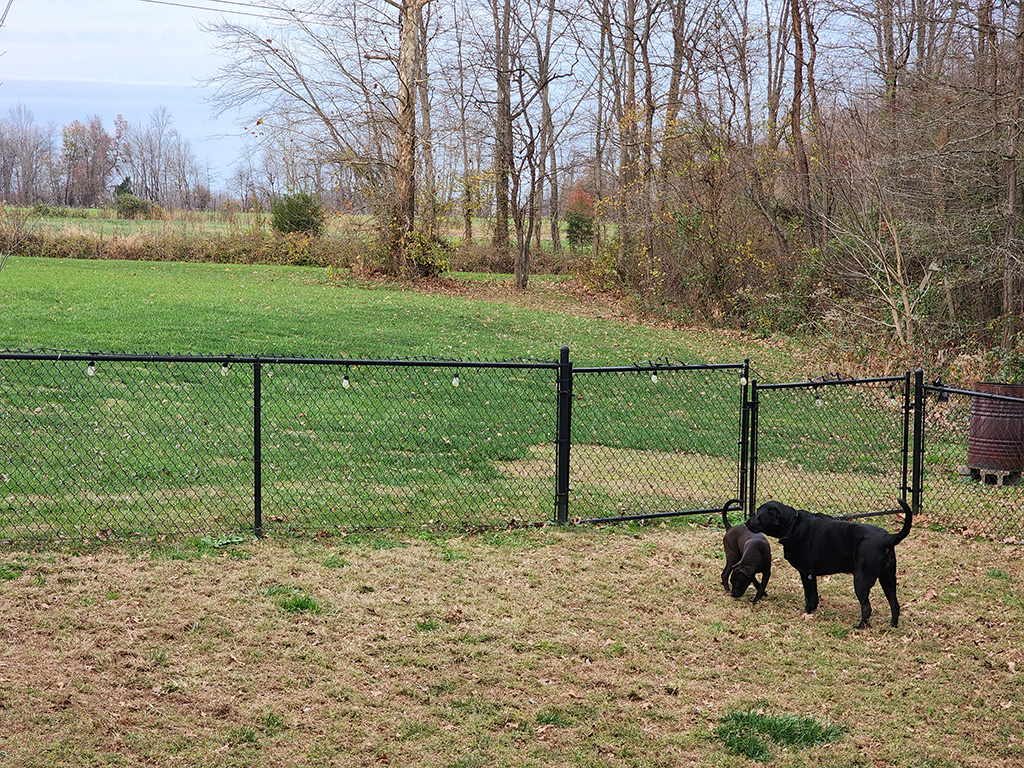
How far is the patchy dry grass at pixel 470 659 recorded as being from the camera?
377cm

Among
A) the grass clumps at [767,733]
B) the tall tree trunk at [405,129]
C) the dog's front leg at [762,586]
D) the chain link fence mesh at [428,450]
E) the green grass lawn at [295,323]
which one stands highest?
the tall tree trunk at [405,129]

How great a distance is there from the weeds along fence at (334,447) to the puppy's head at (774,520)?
1807 mm

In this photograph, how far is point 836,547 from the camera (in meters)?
5.21

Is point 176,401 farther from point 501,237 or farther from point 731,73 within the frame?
point 501,237

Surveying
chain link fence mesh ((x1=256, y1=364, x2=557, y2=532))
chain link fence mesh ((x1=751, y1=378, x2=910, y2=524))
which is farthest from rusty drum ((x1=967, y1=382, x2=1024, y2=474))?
chain link fence mesh ((x1=256, y1=364, x2=557, y2=532))

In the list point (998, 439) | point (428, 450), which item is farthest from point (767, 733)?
point (998, 439)

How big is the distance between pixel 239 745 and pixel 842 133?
59.5ft

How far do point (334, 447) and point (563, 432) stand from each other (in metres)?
2.92

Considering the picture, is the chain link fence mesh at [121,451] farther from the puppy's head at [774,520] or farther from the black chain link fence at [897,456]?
the black chain link fence at [897,456]

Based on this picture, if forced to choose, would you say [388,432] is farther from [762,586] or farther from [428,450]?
[762,586]

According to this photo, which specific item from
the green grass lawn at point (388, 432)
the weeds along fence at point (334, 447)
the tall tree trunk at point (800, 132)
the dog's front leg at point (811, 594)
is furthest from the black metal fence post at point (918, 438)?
the tall tree trunk at point (800, 132)

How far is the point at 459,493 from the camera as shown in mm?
7859

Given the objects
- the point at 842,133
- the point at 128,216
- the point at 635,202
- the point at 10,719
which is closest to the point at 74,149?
the point at 128,216

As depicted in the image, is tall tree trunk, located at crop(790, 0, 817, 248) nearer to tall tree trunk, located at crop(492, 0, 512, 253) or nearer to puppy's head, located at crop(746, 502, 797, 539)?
tall tree trunk, located at crop(492, 0, 512, 253)
